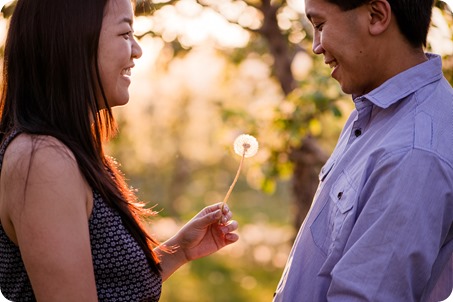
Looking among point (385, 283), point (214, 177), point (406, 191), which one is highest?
A: point (406, 191)

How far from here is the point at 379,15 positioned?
65.1 inches

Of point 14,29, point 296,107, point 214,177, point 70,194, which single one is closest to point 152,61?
point 296,107

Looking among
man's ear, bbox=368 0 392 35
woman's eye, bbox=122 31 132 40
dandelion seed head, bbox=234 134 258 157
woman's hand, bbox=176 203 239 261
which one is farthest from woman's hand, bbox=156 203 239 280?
man's ear, bbox=368 0 392 35

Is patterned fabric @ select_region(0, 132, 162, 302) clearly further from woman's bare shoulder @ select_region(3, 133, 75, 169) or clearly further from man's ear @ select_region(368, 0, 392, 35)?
man's ear @ select_region(368, 0, 392, 35)

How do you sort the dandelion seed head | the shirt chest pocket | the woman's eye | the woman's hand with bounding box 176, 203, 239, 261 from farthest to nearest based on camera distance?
the dandelion seed head
the woman's hand with bounding box 176, 203, 239, 261
the woman's eye
the shirt chest pocket

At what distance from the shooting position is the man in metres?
1.44

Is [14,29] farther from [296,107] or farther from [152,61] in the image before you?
[152,61]

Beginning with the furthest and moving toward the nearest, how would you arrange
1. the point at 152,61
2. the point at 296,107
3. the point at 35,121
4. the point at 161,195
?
1. the point at 161,195
2. the point at 152,61
3. the point at 296,107
4. the point at 35,121

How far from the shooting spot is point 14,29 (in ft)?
5.48

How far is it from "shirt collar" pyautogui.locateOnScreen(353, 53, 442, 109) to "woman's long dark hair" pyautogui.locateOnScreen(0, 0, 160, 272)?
719mm

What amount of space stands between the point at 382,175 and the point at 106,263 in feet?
2.34

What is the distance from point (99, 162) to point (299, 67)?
10.8 ft

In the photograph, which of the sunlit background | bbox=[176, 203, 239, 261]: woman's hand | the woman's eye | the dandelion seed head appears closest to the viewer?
the woman's eye

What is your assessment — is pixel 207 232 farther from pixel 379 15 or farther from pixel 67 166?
pixel 379 15
